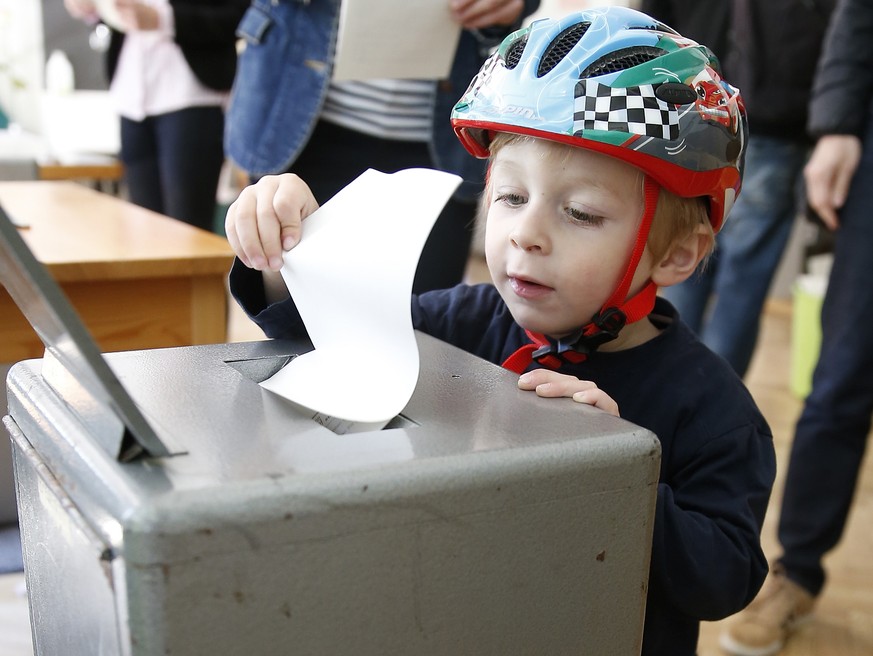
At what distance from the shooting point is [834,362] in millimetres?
1809

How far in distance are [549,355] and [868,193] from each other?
1023mm

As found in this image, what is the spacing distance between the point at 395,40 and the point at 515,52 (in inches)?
19.9

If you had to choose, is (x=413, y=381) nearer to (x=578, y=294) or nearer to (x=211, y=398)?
(x=211, y=398)

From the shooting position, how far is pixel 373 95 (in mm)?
1559

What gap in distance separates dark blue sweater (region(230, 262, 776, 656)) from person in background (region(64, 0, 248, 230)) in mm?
1562

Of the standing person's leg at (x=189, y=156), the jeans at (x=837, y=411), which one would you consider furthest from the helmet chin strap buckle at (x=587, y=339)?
the standing person's leg at (x=189, y=156)

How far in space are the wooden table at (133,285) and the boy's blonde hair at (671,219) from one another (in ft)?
1.64

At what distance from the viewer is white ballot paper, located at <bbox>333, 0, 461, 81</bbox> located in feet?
4.58

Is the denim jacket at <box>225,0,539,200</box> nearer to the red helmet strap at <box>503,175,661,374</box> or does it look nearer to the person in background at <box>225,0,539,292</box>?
the person in background at <box>225,0,539,292</box>

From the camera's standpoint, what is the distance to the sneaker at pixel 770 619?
187cm

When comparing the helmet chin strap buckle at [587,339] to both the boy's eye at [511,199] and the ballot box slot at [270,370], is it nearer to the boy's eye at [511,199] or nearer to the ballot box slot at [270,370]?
the boy's eye at [511,199]

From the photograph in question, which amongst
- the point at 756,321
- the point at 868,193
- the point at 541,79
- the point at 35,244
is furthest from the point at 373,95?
the point at 756,321

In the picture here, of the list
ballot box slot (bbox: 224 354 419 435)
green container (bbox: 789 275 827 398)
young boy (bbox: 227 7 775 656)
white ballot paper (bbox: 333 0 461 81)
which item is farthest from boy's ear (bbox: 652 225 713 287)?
green container (bbox: 789 275 827 398)

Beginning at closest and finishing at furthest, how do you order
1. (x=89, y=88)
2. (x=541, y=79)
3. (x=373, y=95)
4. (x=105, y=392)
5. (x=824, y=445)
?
(x=105, y=392) < (x=541, y=79) < (x=373, y=95) < (x=824, y=445) < (x=89, y=88)
